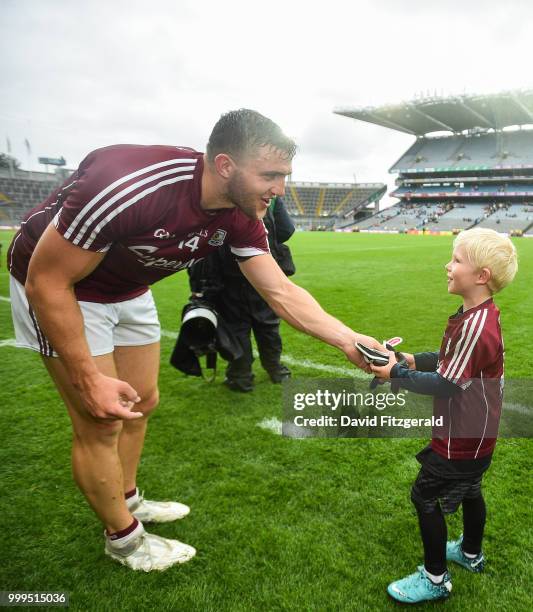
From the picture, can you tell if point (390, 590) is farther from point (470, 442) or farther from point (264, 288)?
point (264, 288)

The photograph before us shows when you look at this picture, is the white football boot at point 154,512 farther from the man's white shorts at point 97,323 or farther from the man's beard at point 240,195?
the man's beard at point 240,195

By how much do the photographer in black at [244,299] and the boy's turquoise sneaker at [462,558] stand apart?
2.34 meters

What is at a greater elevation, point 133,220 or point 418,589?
point 133,220

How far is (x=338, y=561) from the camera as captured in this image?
210 centimetres

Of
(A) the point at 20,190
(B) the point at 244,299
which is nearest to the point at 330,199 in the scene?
(A) the point at 20,190

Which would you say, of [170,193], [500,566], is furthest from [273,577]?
[170,193]

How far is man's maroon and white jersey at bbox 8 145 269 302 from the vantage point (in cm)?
156

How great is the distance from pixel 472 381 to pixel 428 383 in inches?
6.4

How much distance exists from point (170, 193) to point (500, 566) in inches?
87.8

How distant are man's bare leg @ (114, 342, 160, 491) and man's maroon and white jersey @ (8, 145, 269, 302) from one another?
13.4 inches

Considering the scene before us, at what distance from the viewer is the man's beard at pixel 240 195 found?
5.75ft

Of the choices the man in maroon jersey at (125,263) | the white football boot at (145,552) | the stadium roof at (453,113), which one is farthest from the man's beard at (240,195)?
the stadium roof at (453,113)

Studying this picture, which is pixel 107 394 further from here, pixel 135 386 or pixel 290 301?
pixel 290 301

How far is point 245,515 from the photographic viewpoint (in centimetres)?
243
